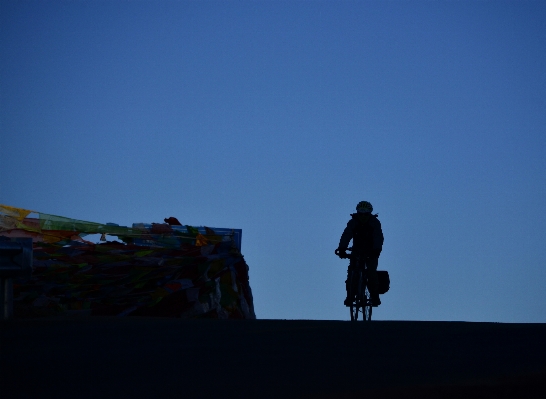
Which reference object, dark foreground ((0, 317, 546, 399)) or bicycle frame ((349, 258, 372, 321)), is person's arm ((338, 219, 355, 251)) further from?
dark foreground ((0, 317, 546, 399))

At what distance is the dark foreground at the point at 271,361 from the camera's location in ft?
19.1

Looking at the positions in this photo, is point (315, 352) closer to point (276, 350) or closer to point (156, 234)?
point (276, 350)

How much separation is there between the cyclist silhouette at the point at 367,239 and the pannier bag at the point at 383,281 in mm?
208

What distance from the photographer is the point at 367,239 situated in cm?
1753

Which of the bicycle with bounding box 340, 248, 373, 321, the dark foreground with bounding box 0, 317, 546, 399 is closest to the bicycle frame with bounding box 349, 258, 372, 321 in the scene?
the bicycle with bounding box 340, 248, 373, 321

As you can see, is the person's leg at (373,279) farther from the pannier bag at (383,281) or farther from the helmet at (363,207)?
the helmet at (363,207)

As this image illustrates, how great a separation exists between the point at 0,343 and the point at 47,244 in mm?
24186

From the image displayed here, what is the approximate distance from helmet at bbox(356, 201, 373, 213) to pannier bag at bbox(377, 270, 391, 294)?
3.85 ft

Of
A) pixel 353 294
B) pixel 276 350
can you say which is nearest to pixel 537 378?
pixel 276 350

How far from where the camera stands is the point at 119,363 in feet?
23.1

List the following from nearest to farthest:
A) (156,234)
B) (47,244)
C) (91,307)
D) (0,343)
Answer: (0,343)
(91,307)
(47,244)
(156,234)

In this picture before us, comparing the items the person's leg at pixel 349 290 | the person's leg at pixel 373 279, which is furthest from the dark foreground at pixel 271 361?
the person's leg at pixel 349 290

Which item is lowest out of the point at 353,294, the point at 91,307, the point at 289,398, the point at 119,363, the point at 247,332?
the point at 289,398

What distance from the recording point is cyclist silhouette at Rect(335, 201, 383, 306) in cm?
1752
